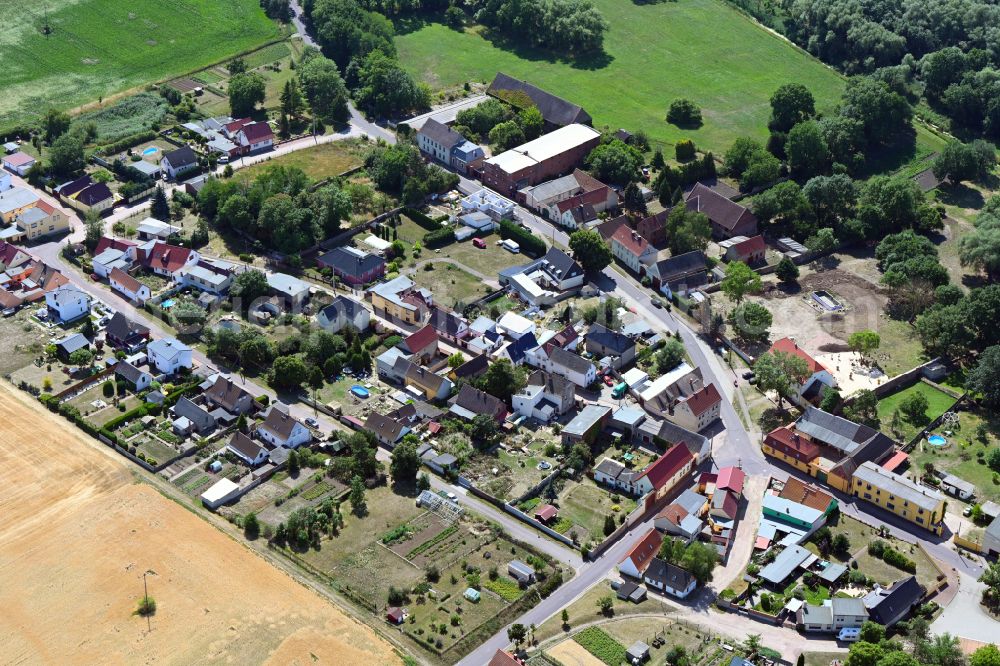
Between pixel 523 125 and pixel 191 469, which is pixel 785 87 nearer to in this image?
pixel 523 125

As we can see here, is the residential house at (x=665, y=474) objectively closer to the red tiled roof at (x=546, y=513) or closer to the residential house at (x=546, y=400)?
the red tiled roof at (x=546, y=513)

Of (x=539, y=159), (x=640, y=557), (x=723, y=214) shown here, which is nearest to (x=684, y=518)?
(x=640, y=557)

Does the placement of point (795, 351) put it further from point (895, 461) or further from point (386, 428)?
point (386, 428)

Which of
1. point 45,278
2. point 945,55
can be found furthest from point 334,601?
point 945,55

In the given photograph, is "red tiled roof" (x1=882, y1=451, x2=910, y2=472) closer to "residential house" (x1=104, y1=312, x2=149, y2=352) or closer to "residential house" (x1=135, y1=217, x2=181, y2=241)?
"residential house" (x1=104, y1=312, x2=149, y2=352)

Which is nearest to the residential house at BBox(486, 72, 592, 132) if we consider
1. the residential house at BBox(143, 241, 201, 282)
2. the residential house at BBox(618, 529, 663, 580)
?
the residential house at BBox(143, 241, 201, 282)

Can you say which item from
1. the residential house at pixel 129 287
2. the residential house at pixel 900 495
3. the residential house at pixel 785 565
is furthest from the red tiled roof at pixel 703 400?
the residential house at pixel 129 287

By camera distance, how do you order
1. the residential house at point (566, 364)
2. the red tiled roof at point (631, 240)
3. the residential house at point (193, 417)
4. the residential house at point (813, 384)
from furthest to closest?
the red tiled roof at point (631, 240), the residential house at point (566, 364), the residential house at point (813, 384), the residential house at point (193, 417)
